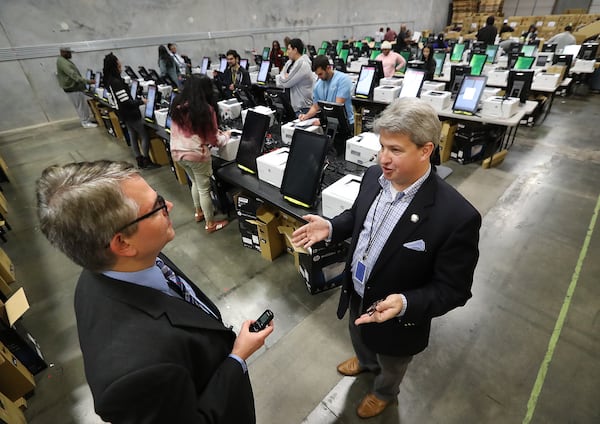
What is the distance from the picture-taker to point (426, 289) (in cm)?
118

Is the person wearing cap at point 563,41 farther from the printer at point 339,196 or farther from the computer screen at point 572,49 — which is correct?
the printer at point 339,196

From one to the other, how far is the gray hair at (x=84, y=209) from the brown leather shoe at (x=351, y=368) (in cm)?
171

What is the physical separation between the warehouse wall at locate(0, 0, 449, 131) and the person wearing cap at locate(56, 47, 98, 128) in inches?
48.5

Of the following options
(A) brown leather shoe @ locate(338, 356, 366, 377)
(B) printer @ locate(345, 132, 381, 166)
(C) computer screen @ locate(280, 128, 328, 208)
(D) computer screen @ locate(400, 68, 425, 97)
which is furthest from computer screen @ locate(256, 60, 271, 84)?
(A) brown leather shoe @ locate(338, 356, 366, 377)

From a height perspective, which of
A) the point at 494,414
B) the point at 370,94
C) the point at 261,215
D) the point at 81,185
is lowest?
the point at 494,414

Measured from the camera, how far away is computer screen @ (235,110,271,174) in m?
2.86

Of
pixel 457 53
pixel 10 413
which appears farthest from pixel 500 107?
pixel 457 53

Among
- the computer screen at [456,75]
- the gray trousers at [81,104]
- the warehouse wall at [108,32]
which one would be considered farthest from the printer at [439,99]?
the warehouse wall at [108,32]

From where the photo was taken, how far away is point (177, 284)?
1.09m

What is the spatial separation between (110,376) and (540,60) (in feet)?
30.9

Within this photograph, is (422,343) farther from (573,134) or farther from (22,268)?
(573,134)

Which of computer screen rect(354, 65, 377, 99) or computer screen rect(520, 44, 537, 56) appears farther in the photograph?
computer screen rect(520, 44, 537, 56)

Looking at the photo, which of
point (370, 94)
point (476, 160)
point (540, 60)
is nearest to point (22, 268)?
point (370, 94)

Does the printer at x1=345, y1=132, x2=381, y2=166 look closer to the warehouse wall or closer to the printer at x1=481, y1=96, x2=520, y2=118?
the printer at x1=481, y1=96, x2=520, y2=118
